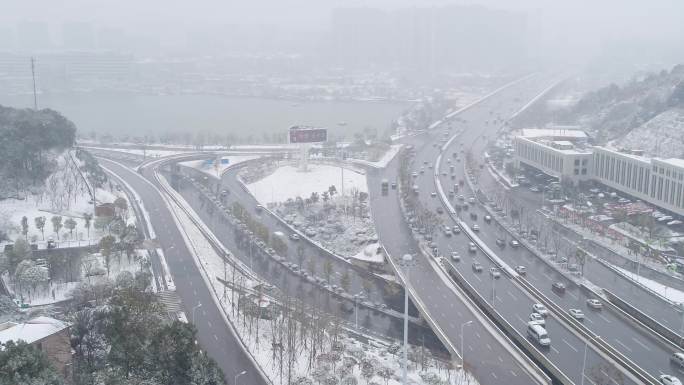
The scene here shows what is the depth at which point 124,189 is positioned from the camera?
17156 millimetres

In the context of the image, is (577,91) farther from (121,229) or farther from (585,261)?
(121,229)

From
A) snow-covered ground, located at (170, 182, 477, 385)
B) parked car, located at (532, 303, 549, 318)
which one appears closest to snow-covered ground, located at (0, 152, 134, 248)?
snow-covered ground, located at (170, 182, 477, 385)

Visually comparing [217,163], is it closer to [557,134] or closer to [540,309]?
[557,134]

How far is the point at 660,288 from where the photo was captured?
10109mm

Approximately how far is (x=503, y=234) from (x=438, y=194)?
362 centimetres

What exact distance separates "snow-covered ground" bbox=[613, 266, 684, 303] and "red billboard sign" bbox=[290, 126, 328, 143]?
9.69m

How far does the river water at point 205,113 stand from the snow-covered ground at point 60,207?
11518 millimetres

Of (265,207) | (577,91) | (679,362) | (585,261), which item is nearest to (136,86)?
(577,91)

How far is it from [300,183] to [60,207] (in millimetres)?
6223

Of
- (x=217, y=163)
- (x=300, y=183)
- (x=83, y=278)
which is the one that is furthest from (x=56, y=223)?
(x=217, y=163)

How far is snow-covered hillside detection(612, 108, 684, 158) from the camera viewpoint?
57.4 feet

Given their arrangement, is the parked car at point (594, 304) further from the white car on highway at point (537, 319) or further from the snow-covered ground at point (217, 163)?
the snow-covered ground at point (217, 163)

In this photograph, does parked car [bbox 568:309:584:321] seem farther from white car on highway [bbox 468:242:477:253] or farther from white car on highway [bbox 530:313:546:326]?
white car on highway [bbox 468:242:477:253]

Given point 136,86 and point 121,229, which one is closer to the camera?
point 121,229
